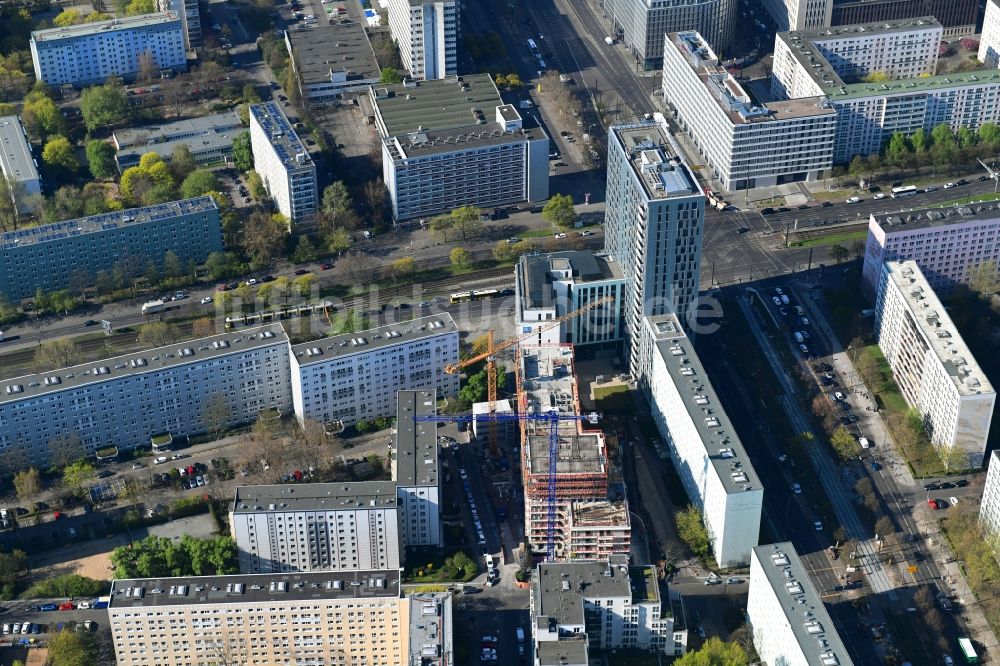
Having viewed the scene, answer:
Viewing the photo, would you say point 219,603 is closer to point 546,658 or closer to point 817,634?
point 546,658

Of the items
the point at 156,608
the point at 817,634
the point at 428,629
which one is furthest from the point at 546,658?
the point at 156,608

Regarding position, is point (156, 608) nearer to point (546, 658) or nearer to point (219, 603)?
point (219, 603)

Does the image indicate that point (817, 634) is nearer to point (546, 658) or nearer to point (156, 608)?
point (546, 658)

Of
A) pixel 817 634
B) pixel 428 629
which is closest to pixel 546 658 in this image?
pixel 428 629

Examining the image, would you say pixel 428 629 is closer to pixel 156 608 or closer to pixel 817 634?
pixel 156 608

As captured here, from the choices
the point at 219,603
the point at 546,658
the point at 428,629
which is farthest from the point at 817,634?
the point at 219,603
